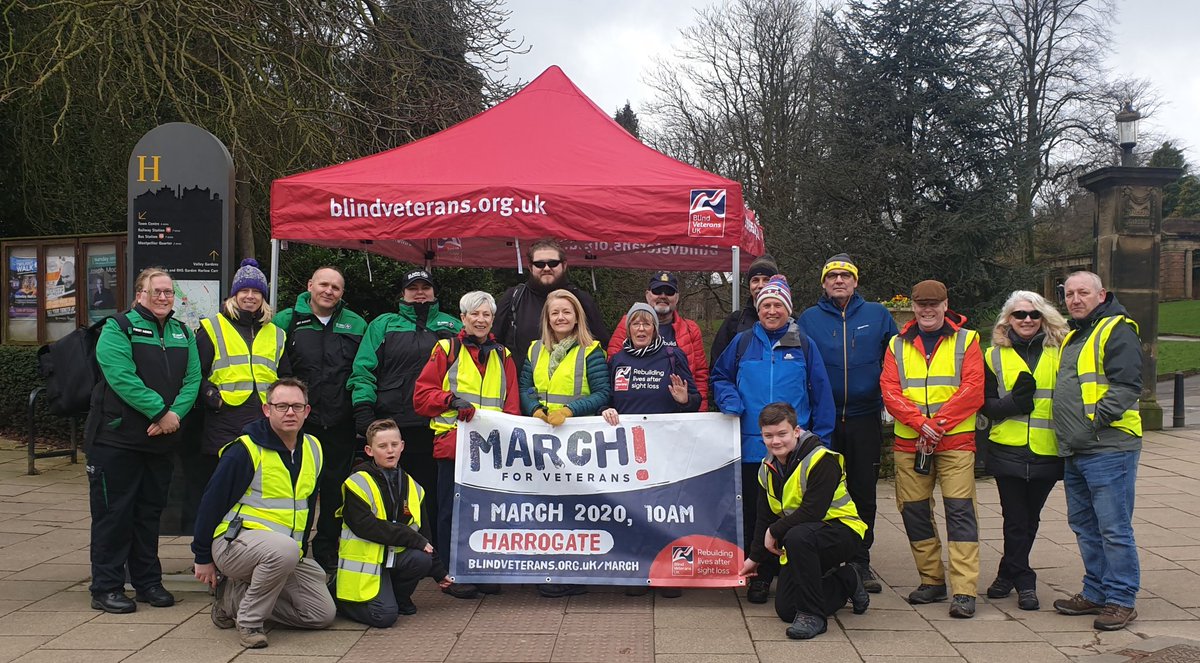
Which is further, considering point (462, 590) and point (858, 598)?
Result: point (462, 590)

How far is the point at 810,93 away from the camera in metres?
24.9

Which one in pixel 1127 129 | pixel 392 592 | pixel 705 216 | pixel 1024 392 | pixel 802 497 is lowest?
pixel 392 592

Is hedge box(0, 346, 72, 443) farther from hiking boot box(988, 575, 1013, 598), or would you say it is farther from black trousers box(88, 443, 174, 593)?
hiking boot box(988, 575, 1013, 598)

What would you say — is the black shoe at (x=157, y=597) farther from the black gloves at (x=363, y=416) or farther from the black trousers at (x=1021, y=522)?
the black trousers at (x=1021, y=522)

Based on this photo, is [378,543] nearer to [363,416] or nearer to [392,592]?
[392,592]

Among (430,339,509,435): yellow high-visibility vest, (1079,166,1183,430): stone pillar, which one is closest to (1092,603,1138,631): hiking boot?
(430,339,509,435): yellow high-visibility vest

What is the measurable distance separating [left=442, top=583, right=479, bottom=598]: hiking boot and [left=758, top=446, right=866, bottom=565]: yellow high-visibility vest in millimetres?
1872

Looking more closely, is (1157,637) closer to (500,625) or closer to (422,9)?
(500,625)

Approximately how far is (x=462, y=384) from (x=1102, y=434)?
3.58 meters

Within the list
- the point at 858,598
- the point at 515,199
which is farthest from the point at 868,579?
the point at 515,199

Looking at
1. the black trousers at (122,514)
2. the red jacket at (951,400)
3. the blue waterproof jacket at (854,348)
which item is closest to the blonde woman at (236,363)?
the black trousers at (122,514)

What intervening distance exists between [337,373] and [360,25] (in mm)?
7187

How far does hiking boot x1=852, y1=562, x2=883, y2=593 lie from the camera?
552 centimetres

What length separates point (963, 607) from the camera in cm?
497
